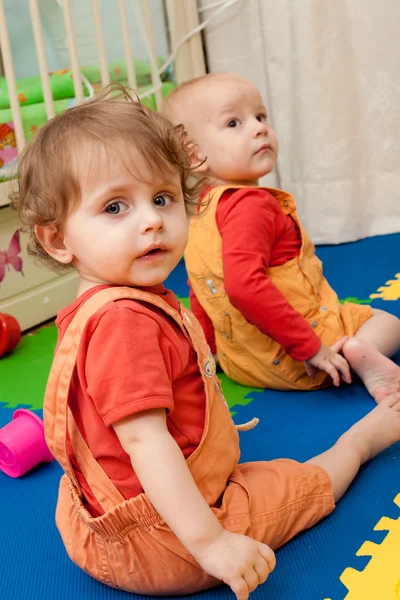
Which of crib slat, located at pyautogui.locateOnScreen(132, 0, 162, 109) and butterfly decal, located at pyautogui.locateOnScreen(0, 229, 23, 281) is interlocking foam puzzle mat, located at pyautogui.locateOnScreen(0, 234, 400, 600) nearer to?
butterfly decal, located at pyautogui.locateOnScreen(0, 229, 23, 281)

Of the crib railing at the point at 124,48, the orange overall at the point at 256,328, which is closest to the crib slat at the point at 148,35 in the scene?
the crib railing at the point at 124,48

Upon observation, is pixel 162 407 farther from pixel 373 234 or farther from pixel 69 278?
pixel 373 234

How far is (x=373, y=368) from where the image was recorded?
1.18 meters

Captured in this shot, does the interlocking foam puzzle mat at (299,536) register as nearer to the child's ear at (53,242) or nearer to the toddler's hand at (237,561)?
the toddler's hand at (237,561)

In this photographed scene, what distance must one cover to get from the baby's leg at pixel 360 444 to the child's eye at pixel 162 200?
0.41 m

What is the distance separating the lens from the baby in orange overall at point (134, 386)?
682 mm

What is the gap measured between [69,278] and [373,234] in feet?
3.01

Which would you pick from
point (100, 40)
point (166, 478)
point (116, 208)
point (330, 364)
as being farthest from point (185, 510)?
point (100, 40)

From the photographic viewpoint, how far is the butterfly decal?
1.73 meters

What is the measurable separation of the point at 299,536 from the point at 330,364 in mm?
370

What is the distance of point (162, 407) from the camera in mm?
693

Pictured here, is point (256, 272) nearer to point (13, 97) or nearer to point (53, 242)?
point (53, 242)

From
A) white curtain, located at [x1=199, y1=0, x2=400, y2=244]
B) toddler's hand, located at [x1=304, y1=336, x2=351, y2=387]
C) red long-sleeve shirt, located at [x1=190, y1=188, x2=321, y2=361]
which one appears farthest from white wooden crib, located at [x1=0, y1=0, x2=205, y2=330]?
toddler's hand, located at [x1=304, y1=336, x2=351, y2=387]

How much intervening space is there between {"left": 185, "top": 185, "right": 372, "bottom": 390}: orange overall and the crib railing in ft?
2.04
